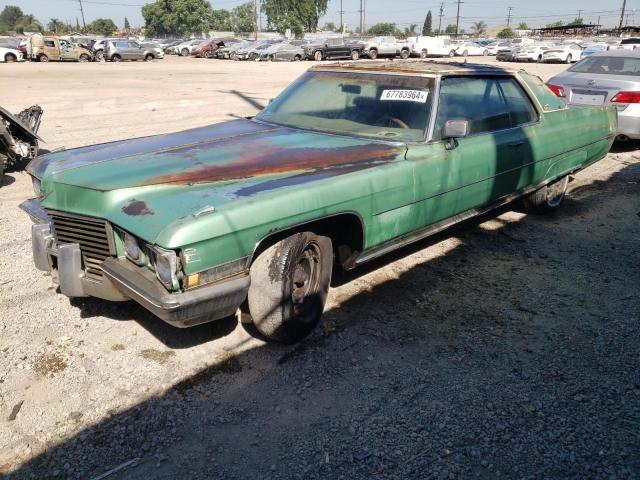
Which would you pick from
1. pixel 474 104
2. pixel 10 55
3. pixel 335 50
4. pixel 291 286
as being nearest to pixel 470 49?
pixel 335 50

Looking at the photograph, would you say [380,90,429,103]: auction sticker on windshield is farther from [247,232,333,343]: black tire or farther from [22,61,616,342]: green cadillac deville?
[247,232,333,343]: black tire

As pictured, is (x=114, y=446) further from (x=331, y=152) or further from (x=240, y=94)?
(x=240, y=94)

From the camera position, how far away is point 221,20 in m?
107

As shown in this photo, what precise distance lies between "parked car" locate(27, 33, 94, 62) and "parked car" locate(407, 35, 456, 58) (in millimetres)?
20849

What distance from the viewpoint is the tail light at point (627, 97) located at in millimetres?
7668

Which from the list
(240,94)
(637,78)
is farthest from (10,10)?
(637,78)

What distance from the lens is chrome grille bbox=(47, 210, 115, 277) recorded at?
9.44 ft

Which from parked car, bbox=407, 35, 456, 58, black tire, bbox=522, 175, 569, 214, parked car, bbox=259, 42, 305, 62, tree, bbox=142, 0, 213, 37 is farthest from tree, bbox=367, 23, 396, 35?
black tire, bbox=522, 175, 569, 214

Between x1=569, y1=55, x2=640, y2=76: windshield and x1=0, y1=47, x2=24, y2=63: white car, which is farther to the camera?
x1=0, y1=47, x2=24, y2=63: white car

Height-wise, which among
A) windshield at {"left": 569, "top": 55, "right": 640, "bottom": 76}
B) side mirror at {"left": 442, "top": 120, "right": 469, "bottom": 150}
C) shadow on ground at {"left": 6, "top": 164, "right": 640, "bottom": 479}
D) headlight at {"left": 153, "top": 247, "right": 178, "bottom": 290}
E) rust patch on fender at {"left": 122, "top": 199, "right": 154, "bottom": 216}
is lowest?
shadow on ground at {"left": 6, "top": 164, "right": 640, "bottom": 479}

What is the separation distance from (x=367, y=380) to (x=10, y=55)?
33746 mm

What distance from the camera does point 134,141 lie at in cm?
398

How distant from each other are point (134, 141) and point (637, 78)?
7.34 meters

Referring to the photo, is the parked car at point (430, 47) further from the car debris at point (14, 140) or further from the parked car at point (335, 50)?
the car debris at point (14, 140)
